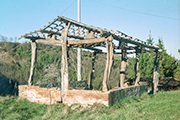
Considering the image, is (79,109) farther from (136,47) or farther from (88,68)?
(88,68)

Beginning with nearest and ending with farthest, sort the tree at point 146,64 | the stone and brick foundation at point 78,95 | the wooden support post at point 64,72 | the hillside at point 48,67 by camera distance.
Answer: the stone and brick foundation at point 78,95
the wooden support post at point 64,72
the hillside at point 48,67
the tree at point 146,64

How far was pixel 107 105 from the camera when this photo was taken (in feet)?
20.0

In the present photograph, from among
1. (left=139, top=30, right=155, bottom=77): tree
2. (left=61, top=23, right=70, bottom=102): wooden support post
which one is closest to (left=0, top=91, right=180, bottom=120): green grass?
(left=61, top=23, right=70, bottom=102): wooden support post

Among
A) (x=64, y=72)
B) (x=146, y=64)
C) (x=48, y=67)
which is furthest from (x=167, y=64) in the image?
(x=64, y=72)

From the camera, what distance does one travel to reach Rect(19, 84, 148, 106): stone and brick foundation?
629cm

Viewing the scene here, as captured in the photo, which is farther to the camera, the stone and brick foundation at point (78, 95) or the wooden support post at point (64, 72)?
the wooden support post at point (64, 72)

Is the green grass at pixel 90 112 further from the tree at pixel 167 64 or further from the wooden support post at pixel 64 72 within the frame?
the tree at pixel 167 64

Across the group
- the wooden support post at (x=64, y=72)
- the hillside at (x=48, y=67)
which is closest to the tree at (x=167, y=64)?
the hillside at (x=48, y=67)

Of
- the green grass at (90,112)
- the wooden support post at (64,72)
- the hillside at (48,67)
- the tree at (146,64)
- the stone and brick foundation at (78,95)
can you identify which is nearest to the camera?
the green grass at (90,112)

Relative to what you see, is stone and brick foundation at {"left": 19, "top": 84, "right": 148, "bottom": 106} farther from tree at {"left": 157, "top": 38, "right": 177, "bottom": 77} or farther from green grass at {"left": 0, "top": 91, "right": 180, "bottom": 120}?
tree at {"left": 157, "top": 38, "right": 177, "bottom": 77}

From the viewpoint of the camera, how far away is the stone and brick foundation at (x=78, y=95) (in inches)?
247

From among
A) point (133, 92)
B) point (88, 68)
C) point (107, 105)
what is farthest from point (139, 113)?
point (88, 68)

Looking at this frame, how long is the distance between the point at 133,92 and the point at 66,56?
142 inches

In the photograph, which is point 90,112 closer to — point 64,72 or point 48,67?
point 64,72
